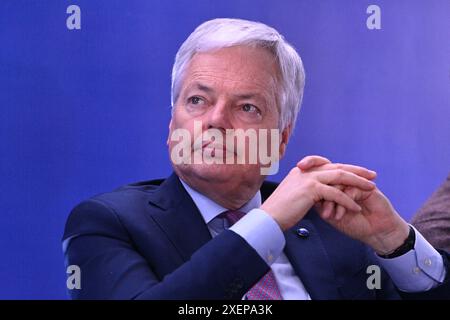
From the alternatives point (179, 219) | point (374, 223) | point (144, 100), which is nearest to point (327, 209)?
point (374, 223)

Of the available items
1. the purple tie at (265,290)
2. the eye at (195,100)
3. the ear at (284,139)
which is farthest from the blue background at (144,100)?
the purple tie at (265,290)

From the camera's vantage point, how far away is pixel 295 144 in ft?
5.91

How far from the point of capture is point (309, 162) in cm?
146

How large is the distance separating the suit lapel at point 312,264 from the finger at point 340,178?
0.78 feet

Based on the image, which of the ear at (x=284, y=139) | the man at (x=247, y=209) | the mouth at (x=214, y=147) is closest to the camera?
the man at (x=247, y=209)

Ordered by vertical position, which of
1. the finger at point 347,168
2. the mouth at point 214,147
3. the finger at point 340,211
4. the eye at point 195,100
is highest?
the eye at point 195,100

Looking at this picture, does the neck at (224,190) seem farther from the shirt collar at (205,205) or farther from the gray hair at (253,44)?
the gray hair at (253,44)

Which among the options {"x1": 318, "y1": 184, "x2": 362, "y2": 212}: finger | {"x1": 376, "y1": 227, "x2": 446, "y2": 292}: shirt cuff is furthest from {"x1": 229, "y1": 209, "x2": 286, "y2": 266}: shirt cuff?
{"x1": 376, "y1": 227, "x2": 446, "y2": 292}: shirt cuff

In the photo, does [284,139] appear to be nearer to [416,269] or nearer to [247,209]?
[247,209]

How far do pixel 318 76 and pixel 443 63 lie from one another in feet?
1.28

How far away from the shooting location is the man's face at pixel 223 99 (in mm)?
1560

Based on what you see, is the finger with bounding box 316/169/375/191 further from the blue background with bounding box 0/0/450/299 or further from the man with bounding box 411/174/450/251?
the man with bounding box 411/174/450/251

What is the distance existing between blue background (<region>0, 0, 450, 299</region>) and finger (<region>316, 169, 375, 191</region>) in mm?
300

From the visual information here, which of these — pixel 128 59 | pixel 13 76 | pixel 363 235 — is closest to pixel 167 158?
pixel 128 59
